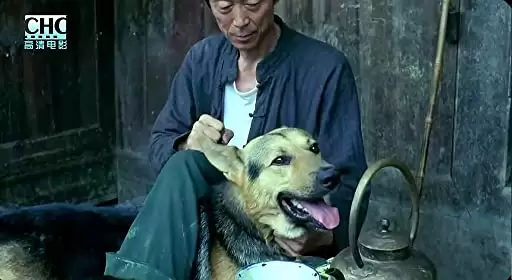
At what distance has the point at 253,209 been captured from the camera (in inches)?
83.5

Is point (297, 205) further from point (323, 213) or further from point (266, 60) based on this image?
point (266, 60)

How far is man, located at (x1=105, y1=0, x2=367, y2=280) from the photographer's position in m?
2.01

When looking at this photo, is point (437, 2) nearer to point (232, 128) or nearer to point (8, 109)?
point (232, 128)

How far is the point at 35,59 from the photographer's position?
12.1 feet

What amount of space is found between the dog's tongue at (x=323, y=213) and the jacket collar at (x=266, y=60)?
1.20 ft

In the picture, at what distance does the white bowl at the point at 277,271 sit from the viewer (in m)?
1.75

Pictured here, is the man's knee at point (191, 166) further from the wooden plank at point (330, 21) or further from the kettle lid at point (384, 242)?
the wooden plank at point (330, 21)

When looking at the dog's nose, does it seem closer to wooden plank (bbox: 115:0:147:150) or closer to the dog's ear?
the dog's ear

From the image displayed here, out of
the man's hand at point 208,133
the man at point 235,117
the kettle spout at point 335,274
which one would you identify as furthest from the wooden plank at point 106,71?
the kettle spout at point 335,274

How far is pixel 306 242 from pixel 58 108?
1958mm

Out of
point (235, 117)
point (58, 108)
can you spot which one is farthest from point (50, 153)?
point (235, 117)

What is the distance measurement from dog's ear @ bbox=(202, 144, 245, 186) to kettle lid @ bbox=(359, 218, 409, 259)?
47 centimetres

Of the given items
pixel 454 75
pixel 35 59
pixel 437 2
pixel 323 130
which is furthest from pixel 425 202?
pixel 35 59

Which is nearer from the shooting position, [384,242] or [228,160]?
[384,242]
